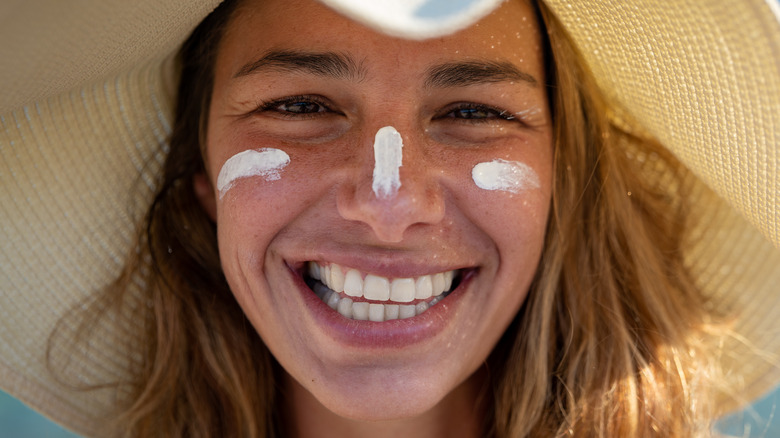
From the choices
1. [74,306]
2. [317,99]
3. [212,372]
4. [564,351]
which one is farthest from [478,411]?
[74,306]

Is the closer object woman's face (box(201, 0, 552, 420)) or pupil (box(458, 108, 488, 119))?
woman's face (box(201, 0, 552, 420))

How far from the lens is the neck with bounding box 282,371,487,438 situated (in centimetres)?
186

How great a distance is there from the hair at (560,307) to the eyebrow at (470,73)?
15 cm

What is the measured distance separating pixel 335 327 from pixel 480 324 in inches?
11.9

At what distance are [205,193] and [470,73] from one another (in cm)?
72

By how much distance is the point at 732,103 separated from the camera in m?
1.43

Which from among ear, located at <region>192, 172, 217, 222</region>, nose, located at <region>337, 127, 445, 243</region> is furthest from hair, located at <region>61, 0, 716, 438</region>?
nose, located at <region>337, 127, 445, 243</region>

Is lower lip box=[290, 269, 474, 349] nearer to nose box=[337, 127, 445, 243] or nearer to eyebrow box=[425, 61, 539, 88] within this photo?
nose box=[337, 127, 445, 243]

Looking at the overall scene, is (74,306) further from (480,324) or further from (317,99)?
(480,324)

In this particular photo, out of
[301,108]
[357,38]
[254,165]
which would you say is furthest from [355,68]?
[254,165]

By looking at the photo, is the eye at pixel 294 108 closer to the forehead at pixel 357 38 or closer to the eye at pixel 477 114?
the forehead at pixel 357 38

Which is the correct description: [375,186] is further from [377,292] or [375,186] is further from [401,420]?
[401,420]

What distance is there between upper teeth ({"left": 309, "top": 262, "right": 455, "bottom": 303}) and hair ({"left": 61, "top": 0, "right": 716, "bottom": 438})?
31cm

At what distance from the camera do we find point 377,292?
1657 millimetres
